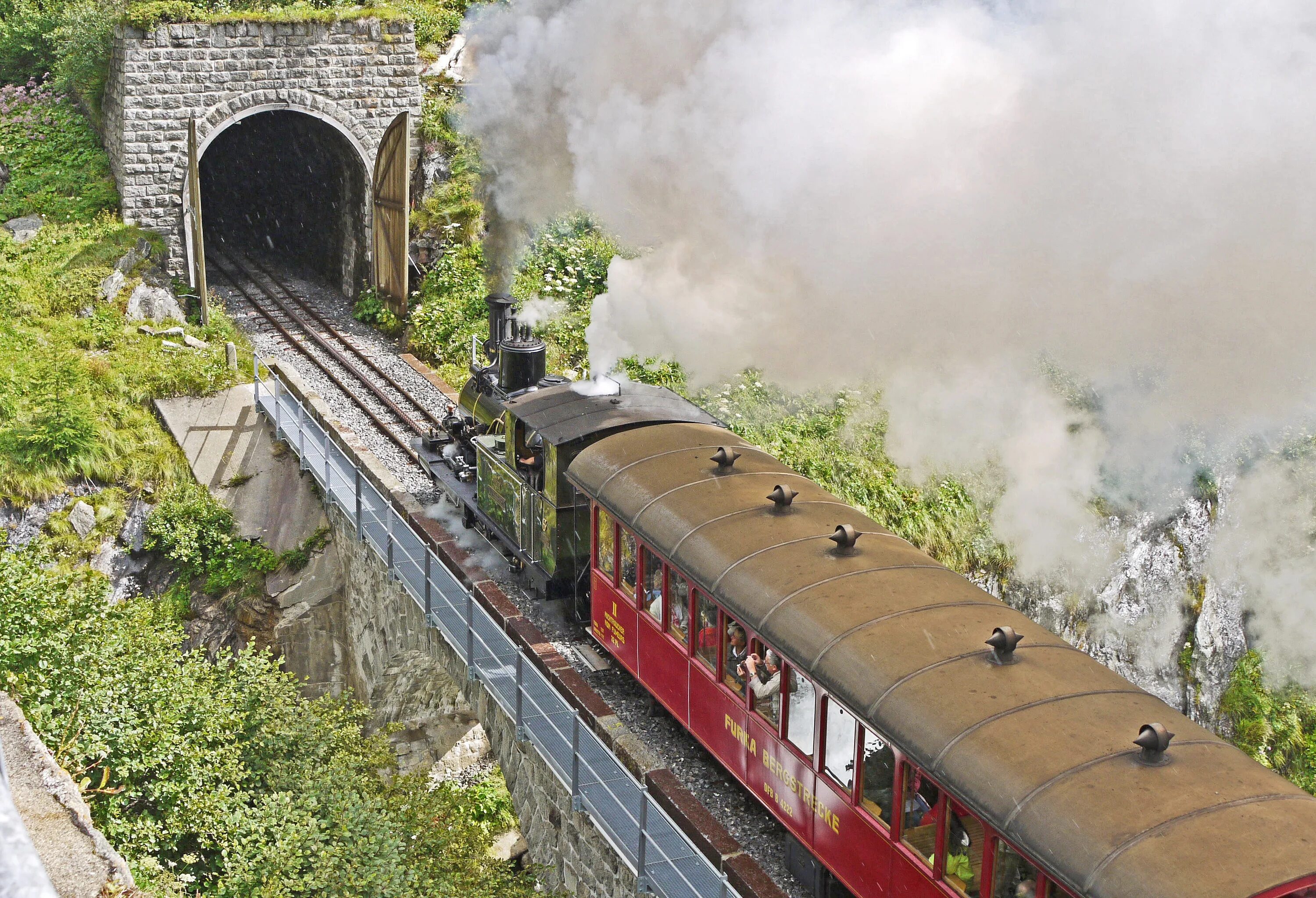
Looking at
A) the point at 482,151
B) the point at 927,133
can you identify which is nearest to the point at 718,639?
the point at 927,133

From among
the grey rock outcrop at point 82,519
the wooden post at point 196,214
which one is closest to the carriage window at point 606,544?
the grey rock outcrop at point 82,519

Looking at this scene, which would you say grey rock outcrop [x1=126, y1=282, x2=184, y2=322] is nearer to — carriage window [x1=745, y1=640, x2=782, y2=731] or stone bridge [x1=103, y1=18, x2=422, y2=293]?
stone bridge [x1=103, y1=18, x2=422, y2=293]

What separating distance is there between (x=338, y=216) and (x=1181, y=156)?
20.2m

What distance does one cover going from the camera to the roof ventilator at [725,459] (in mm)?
10086

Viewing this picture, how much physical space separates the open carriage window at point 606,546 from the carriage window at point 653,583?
63 centimetres

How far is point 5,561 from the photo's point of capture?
11.1 meters

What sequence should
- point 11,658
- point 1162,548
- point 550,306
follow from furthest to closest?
point 550,306
point 1162,548
point 11,658

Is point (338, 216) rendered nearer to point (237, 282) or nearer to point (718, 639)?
point (237, 282)

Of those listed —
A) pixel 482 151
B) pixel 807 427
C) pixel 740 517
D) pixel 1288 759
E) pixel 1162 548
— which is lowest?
pixel 1288 759

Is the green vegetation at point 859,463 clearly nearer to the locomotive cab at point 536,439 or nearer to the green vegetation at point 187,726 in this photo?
the locomotive cab at point 536,439

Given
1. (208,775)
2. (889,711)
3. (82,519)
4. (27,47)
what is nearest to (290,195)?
(27,47)

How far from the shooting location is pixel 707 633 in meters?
9.13

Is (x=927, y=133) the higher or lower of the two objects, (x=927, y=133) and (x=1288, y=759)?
the higher

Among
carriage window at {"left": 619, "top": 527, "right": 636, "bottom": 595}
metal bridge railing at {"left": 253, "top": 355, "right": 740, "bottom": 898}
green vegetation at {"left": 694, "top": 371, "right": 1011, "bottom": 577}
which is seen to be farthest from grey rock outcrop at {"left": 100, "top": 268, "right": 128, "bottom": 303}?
carriage window at {"left": 619, "top": 527, "right": 636, "bottom": 595}
